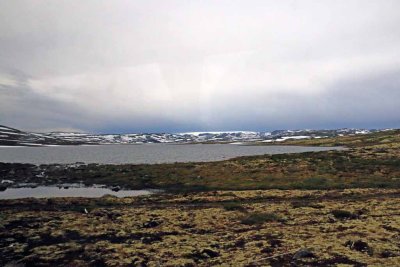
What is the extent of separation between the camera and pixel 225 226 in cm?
3275

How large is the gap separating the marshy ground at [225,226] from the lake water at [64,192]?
23.8 feet

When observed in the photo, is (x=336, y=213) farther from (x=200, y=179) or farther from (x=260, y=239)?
(x=200, y=179)

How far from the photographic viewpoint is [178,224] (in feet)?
110

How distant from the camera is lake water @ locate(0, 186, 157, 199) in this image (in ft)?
188

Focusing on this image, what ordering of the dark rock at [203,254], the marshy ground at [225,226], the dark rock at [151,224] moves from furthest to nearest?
the dark rock at [151,224] → the dark rock at [203,254] → the marshy ground at [225,226]

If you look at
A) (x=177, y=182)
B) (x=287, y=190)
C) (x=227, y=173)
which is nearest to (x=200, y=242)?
(x=287, y=190)

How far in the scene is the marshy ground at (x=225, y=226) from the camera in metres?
24.3

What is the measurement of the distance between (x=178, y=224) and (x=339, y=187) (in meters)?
30.0

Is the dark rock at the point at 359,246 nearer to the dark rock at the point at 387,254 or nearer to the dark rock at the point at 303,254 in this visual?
the dark rock at the point at 387,254

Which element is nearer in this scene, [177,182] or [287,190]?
[287,190]

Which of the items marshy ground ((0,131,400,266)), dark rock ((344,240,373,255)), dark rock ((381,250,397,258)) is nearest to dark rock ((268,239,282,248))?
marshy ground ((0,131,400,266))

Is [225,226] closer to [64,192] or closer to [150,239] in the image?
[150,239]

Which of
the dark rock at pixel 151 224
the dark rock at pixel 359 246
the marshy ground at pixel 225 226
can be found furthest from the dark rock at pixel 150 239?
the dark rock at pixel 359 246

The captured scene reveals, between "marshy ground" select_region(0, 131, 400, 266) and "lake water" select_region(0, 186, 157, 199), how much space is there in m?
7.25
